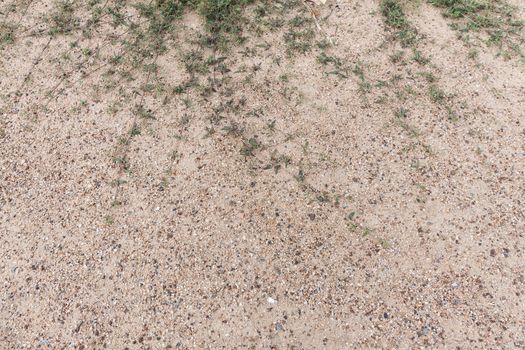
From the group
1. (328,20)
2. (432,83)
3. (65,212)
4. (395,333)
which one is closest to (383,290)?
(395,333)

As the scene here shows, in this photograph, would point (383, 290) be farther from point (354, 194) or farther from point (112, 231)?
point (112, 231)

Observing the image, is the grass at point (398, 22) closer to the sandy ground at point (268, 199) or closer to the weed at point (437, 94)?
the sandy ground at point (268, 199)

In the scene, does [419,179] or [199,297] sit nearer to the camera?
[199,297]

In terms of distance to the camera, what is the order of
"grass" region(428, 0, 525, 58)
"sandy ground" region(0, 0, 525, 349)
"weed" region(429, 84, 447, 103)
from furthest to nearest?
"grass" region(428, 0, 525, 58), "weed" region(429, 84, 447, 103), "sandy ground" region(0, 0, 525, 349)

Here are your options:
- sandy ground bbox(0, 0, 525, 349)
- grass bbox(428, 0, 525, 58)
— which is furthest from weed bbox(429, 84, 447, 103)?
grass bbox(428, 0, 525, 58)

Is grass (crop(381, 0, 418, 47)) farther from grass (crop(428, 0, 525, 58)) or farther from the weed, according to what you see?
the weed

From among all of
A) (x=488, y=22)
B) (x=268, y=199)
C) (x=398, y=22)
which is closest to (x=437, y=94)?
(x=398, y=22)

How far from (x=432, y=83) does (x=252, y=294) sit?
2.55 m

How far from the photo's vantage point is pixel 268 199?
3.81m

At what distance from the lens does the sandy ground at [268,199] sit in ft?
11.0

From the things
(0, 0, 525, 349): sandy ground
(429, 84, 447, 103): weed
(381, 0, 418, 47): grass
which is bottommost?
(0, 0, 525, 349): sandy ground

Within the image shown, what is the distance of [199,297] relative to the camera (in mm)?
3428

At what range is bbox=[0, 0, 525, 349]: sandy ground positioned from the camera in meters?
3.35

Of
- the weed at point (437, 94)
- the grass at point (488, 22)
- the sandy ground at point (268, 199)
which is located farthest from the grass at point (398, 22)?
the weed at point (437, 94)
